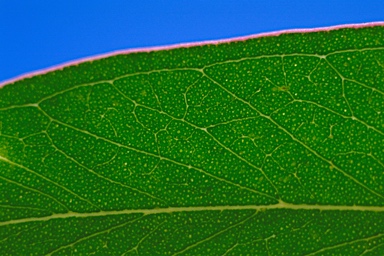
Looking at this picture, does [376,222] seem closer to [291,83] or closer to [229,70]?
[291,83]

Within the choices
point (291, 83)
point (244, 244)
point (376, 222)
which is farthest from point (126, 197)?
point (376, 222)

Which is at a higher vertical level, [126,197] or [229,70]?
[229,70]

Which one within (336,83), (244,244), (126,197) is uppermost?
(336,83)

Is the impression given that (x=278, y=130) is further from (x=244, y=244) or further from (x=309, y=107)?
(x=244, y=244)

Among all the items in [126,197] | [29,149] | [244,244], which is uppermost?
[29,149]

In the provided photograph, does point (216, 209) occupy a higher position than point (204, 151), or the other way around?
point (204, 151)

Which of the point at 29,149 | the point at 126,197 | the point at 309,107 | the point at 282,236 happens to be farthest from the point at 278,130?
the point at 29,149
